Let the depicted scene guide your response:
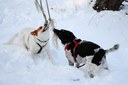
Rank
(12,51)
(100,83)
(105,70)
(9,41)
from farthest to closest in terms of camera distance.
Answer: (9,41)
(12,51)
(105,70)
(100,83)

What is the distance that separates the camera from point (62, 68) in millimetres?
5062

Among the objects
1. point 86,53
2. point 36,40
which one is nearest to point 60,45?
point 36,40

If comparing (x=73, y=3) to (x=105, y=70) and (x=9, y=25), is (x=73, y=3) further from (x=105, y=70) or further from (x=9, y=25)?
(x=105, y=70)

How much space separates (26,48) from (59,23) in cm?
192

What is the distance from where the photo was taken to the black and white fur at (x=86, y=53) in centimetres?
451

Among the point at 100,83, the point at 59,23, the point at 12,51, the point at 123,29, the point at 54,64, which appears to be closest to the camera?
the point at 100,83

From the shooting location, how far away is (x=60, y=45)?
6180mm

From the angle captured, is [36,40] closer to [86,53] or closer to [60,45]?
[60,45]

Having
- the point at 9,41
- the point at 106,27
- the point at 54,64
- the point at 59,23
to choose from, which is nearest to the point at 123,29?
the point at 106,27

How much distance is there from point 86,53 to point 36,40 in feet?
3.85

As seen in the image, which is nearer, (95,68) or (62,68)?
(95,68)

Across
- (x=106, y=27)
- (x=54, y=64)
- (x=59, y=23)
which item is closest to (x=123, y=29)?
(x=106, y=27)

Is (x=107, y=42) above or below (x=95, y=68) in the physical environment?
below

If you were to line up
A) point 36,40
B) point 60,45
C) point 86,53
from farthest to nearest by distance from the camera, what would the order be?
point 60,45
point 36,40
point 86,53
